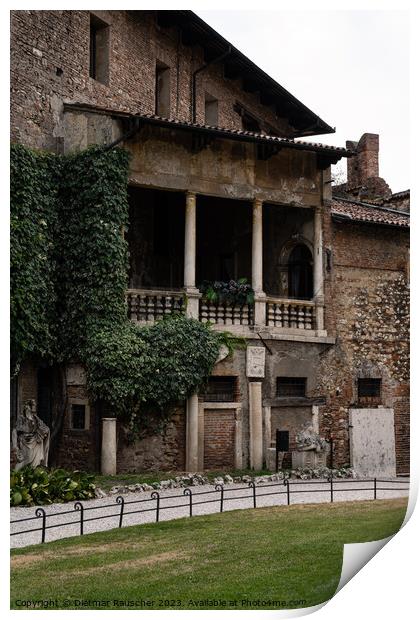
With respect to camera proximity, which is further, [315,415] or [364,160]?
[315,415]

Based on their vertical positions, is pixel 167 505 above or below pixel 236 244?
below

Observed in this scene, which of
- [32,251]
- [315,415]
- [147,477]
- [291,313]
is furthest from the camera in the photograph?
[291,313]

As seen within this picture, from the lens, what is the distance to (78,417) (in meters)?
13.7

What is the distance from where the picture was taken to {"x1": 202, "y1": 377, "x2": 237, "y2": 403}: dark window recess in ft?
49.0

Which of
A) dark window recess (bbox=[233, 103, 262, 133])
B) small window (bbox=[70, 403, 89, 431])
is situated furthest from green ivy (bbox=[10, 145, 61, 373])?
dark window recess (bbox=[233, 103, 262, 133])

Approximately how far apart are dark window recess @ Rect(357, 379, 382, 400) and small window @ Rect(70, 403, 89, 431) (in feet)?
15.9

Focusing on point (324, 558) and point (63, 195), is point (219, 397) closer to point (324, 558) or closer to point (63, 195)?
point (63, 195)

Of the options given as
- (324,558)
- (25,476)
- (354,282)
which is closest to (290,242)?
(354,282)

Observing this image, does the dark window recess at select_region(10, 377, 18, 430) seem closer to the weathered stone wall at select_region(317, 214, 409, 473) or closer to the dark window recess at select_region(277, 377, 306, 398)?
the dark window recess at select_region(277, 377, 306, 398)

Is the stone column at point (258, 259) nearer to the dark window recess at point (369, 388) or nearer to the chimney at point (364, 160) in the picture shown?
the chimney at point (364, 160)

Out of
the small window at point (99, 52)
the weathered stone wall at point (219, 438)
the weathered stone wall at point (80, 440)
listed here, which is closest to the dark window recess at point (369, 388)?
the weathered stone wall at point (219, 438)

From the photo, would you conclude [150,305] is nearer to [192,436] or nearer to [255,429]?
[192,436]

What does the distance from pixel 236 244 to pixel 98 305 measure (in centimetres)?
475

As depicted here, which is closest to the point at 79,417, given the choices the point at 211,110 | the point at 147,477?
the point at 147,477
